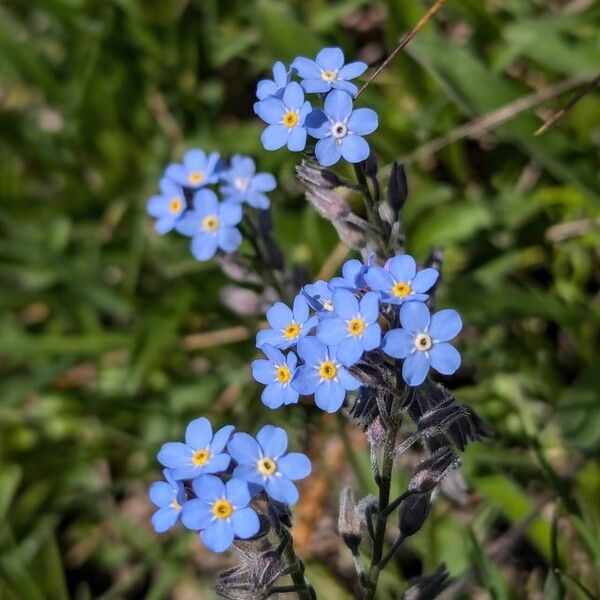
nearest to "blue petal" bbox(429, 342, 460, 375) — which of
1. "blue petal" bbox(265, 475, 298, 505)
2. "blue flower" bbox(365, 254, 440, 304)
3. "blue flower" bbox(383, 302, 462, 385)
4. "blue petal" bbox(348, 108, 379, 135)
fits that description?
"blue flower" bbox(383, 302, 462, 385)

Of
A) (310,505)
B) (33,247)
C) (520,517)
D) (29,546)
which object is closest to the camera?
(520,517)

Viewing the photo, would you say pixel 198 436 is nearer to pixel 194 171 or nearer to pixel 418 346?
pixel 418 346

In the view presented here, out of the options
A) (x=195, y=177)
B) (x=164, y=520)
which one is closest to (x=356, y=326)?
(x=164, y=520)

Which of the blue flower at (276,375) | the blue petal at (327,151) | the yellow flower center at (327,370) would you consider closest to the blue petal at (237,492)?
the blue flower at (276,375)

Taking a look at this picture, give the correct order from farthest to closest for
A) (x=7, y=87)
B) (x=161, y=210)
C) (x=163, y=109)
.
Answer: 1. (x=7, y=87)
2. (x=163, y=109)
3. (x=161, y=210)

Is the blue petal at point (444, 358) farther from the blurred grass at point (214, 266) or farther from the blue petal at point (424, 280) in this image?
the blurred grass at point (214, 266)

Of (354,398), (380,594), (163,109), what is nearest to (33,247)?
(163,109)

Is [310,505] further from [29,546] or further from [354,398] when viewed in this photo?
[354,398]

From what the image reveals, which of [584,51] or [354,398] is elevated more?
[584,51]
